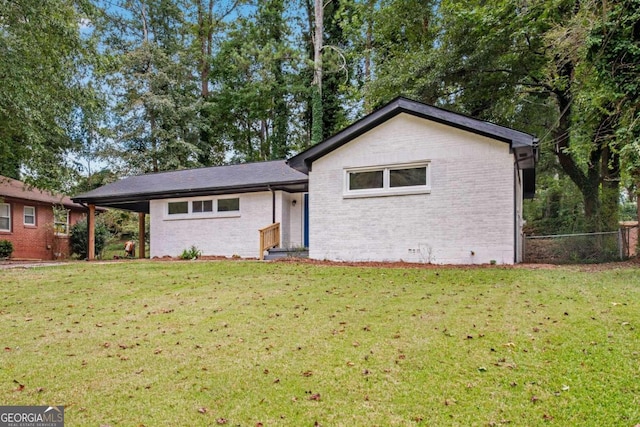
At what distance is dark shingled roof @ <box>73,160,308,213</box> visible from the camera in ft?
47.9

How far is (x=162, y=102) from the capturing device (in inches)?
956

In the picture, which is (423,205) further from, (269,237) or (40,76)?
(40,76)

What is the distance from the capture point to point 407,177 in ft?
38.0

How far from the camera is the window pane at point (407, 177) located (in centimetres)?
1141

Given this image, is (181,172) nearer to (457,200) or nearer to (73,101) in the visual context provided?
(73,101)

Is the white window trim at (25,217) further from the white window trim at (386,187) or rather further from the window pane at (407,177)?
the window pane at (407,177)

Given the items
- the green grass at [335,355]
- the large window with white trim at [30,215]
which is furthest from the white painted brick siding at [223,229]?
the large window with white trim at [30,215]

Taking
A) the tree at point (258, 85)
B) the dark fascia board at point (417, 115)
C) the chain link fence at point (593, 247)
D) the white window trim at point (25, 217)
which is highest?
the tree at point (258, 85)

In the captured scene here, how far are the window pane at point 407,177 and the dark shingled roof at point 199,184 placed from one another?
11.4ft

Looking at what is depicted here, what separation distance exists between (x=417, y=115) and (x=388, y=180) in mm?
2046

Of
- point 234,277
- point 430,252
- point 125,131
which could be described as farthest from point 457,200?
point 125,131

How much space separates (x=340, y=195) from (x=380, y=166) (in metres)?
1.52

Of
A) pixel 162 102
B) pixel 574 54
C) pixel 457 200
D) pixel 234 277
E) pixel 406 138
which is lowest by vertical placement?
pixel 234 277

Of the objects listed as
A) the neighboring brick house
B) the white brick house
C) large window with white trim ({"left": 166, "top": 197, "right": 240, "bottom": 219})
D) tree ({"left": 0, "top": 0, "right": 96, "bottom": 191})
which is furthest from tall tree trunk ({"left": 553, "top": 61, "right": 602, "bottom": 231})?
the neighboring brick house
